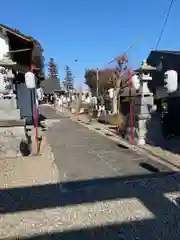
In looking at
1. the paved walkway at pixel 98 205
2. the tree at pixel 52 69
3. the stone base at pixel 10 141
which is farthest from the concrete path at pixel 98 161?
the tree at pixel 52 69

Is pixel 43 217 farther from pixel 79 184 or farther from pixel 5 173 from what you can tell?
pixel 5 173

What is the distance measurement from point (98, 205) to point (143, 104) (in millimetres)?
5025

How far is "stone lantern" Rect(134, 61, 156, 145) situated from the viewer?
309 inches

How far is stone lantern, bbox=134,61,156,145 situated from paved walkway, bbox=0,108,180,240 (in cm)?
233

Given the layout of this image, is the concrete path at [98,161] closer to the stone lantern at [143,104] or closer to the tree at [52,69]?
the stone lantern at [143,104]

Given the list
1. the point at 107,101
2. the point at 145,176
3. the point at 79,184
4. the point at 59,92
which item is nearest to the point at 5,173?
the point at 79,184

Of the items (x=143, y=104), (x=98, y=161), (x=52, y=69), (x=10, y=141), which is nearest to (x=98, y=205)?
(x=98, y=161)

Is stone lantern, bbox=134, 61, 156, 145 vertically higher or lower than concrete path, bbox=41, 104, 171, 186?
higher

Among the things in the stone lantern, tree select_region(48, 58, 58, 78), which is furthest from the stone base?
tree select_region(48, 58, 58, 78)

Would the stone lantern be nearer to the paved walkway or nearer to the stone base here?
the paved walkway

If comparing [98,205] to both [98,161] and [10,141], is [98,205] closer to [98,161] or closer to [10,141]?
[98,161]

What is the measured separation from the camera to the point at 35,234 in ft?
9.41

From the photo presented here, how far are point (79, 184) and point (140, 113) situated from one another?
4286 mm

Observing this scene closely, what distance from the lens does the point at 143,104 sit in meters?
7.83
